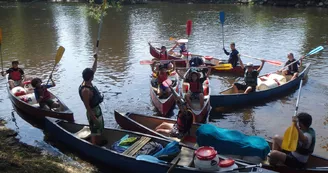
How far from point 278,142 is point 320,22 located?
88.4ft

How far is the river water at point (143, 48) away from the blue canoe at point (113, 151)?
0.77 m

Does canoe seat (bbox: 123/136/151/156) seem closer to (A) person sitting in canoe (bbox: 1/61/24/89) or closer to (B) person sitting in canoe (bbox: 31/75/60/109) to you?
(B) person sitting in canoe (bbox: 31/75/60/109)

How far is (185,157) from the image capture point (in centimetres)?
738

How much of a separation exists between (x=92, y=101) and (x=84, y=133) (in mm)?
1752

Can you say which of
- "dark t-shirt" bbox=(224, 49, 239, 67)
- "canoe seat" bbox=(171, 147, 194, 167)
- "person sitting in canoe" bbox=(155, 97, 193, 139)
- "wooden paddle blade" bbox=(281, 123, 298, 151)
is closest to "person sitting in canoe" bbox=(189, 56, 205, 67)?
"dark t-shirt" bbox=(224, 49, 239, 67)

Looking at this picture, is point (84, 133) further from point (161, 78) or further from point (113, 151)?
point (161, 78)

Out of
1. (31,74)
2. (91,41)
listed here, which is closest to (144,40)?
(91,41)

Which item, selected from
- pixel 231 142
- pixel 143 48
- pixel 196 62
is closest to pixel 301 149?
pixel 231 142

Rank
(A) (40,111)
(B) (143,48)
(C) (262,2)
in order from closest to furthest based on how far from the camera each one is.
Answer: (A) (40,111), (B) (143,48), (C) (262,2)

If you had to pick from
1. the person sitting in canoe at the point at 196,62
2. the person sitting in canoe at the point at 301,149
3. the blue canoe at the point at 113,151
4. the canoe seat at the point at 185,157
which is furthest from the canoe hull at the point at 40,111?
the person sitting in canoe at the point at 196,62

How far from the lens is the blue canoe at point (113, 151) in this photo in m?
7.12

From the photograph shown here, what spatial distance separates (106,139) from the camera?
346 inches

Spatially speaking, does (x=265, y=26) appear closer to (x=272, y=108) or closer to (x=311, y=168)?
(x=272, y=108)

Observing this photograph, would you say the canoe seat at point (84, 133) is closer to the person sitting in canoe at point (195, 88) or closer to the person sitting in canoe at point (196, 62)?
the person sitting in canoe at point (195, 88)
